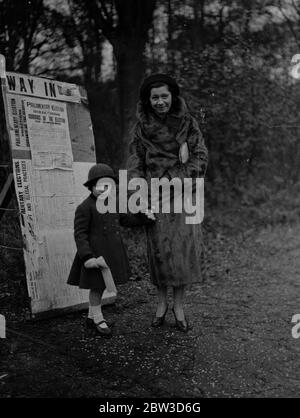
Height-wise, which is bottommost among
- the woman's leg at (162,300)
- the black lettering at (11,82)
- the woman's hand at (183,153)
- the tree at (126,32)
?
the woman's leg at (162,300)

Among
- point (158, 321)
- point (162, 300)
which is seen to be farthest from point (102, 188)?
point (158, 321)

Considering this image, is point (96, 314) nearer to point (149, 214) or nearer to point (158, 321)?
point (158, 321)

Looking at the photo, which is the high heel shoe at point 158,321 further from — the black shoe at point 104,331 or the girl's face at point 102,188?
the girl's face at point 102,188

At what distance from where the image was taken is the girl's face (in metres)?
3.57

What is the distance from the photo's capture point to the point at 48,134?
4031mm

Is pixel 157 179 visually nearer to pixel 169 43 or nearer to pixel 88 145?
pixel 88 145

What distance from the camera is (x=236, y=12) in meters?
7.40

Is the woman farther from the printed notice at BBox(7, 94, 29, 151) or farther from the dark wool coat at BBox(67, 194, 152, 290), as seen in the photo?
the printed notice at BBox(7, 94, 29, 151)

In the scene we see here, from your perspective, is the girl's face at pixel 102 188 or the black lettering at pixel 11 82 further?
the black lettering at pixel 11 82

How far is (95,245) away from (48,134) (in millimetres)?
1140

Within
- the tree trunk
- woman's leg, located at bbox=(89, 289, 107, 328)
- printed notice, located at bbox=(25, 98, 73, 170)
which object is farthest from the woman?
the tree trunk

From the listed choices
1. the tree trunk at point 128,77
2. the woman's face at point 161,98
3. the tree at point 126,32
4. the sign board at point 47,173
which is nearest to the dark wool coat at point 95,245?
the sign board at point 47,173

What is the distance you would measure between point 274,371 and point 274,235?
4.99 m

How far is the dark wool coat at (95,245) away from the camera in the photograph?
3.50 m
